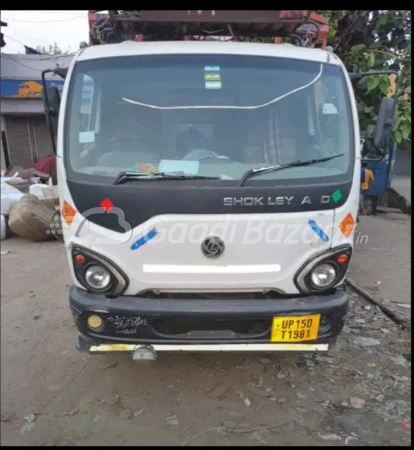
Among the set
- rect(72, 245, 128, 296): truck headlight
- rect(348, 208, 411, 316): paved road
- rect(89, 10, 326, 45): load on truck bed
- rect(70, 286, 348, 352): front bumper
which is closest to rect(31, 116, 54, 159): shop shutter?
rect(348, 208, 411, 316): paved road

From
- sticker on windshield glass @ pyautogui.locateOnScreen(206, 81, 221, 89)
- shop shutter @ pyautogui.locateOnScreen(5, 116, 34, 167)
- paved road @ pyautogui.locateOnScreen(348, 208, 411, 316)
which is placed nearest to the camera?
sticker on windshield glass @ pyautogui.locateOnScreen(206, 81, 221, 89)

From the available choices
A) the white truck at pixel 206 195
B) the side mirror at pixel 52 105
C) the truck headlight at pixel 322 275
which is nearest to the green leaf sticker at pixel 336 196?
the white truck at pixel 206 195

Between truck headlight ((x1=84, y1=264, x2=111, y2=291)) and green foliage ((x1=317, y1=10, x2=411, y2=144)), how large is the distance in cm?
322

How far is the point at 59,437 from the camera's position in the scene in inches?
99.6

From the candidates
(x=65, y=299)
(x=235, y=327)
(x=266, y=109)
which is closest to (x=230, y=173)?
(x=266, y=109)

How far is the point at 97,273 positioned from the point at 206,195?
2.68 ft

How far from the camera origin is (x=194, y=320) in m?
2.44

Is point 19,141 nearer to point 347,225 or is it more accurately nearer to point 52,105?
point 52,105

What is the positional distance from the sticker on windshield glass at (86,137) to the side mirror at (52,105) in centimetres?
47

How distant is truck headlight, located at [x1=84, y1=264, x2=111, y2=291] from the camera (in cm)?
249

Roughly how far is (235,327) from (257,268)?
0.38 m

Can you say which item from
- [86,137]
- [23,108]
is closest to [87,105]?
[86,137]

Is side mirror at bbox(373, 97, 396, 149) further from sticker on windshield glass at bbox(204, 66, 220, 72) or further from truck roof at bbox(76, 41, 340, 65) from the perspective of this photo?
sticker on windshield glass at bbox(204, 66, 220, 72)
